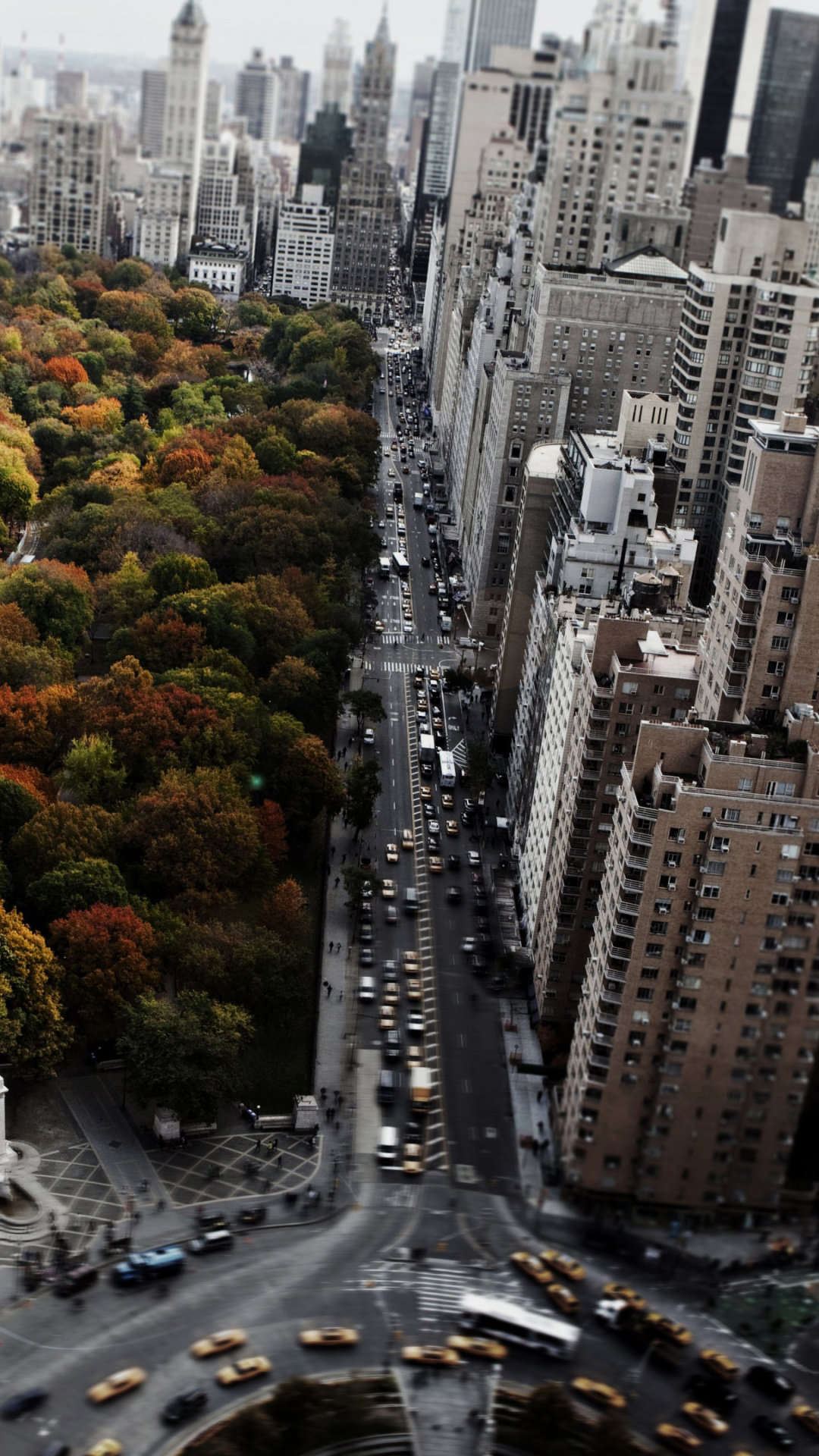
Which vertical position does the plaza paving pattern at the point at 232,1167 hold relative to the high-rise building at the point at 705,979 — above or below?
below

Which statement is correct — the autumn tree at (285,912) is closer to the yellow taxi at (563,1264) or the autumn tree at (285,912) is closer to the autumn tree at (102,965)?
the autumn tree at (102,965)

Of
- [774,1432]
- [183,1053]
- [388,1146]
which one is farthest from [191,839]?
[774,1432]

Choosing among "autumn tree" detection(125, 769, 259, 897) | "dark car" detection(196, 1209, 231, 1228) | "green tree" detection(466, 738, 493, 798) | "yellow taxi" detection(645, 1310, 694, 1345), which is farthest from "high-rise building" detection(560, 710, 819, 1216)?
"green tree" detection(466, 738, 493, 798)

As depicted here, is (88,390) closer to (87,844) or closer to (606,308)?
(606,308)

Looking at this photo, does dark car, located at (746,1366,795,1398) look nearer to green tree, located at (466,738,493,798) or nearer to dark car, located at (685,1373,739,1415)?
dark car, located at (685,1373,739,1415)

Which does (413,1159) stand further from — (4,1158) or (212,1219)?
(4,1158)

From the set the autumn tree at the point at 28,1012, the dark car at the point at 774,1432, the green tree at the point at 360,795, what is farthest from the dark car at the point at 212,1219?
the green tree at the point at 360,795
